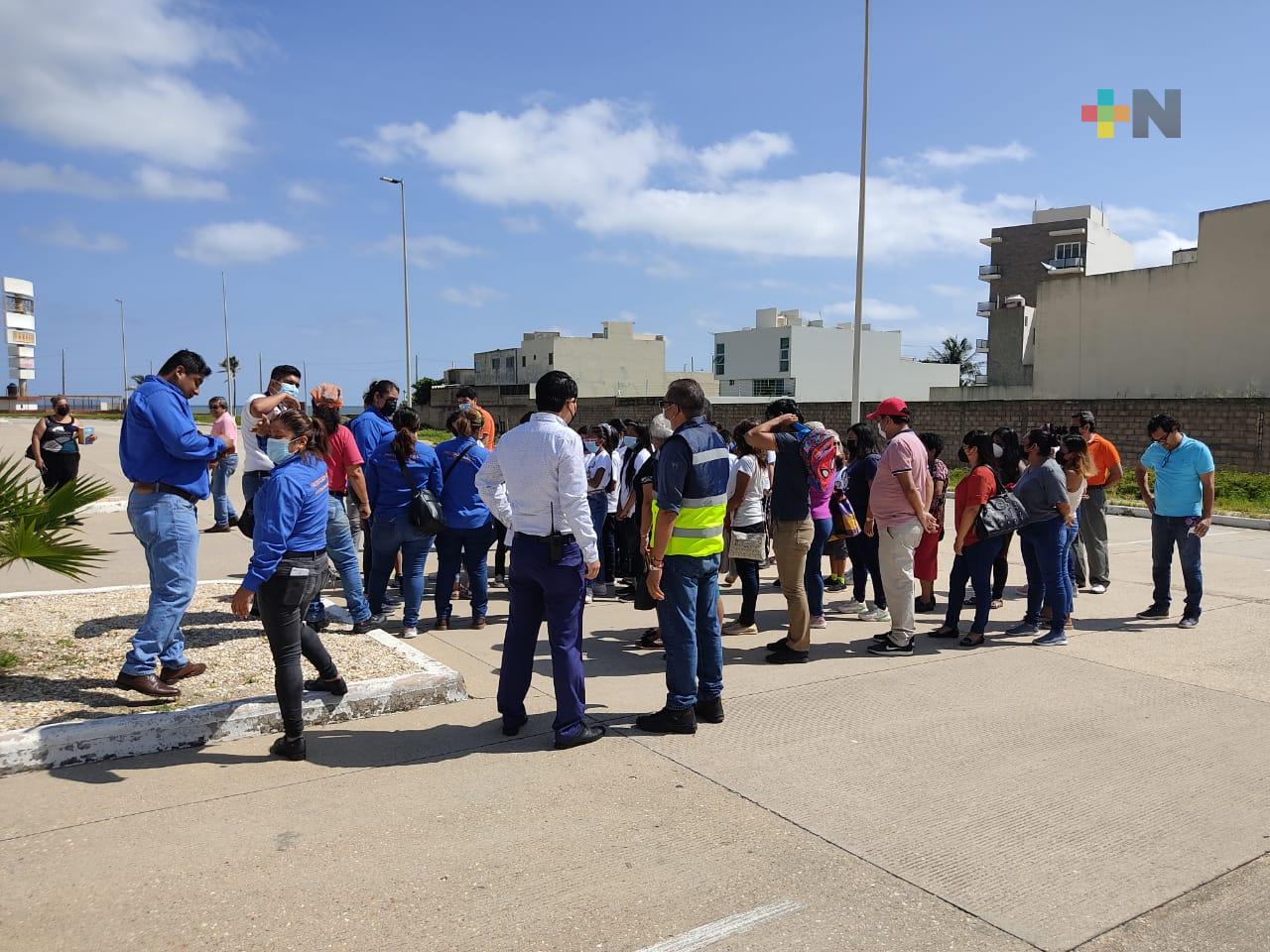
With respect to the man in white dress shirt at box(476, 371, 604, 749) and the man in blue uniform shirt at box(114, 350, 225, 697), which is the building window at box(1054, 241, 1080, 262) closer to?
the man in white dress shirt at box(476, 371, 604, 749)

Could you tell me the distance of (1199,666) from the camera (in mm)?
6570

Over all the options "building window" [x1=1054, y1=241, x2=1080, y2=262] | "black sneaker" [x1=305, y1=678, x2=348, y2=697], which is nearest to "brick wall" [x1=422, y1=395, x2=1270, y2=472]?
"black sneaker" [x1=305, y1=678, x2=348, y2=697]

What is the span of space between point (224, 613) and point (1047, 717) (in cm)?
629

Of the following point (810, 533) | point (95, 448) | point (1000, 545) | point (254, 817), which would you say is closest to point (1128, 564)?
point (1000, 545)

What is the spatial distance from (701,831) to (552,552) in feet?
5.22

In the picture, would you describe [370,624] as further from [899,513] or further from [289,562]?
[899,513]

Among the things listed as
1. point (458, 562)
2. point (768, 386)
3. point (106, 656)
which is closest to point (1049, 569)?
point (458, 562)

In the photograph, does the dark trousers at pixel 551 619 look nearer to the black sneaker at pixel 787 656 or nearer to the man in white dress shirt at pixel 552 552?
the man in white dress shirt at pixel 552 552

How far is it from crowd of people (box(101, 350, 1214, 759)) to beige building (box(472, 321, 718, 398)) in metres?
76.3

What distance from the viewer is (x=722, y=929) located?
10.4ft

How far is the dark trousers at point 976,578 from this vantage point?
7.32m

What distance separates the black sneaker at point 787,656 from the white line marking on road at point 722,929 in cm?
332

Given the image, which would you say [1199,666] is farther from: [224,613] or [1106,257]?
[1106,257]

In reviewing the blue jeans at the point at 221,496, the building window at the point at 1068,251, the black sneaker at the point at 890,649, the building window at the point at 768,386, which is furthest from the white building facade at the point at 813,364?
the black sneaker at the point at 890,649
